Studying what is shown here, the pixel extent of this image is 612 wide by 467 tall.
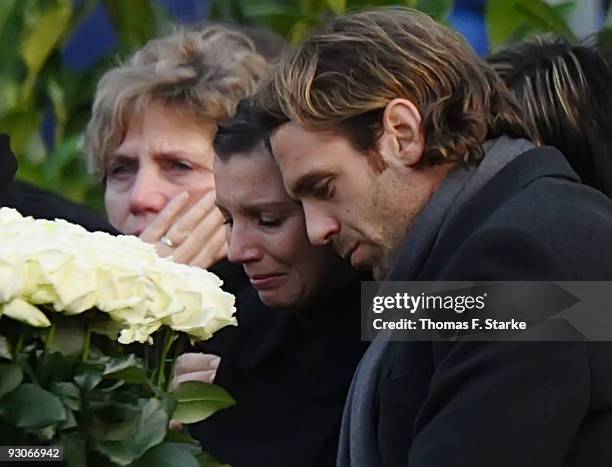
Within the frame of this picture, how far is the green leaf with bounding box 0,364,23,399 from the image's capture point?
162 cm

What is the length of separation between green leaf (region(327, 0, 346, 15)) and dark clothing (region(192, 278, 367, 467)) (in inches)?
61.8

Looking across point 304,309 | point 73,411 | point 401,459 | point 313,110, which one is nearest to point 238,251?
point 304,309

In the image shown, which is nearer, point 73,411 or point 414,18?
point 73,411

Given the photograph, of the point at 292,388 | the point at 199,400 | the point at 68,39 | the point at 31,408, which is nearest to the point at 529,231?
the point at 199,400

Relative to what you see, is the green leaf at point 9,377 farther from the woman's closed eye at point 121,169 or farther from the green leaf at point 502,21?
the green leaf at point 502,21

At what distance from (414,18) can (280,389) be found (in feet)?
2.30

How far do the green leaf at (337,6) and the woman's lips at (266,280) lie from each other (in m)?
1.70

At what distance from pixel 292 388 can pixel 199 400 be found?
0.79m

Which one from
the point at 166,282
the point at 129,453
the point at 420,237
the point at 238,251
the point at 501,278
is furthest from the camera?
the point at 238,251

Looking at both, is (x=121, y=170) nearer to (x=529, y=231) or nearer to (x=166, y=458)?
(x=529, y=231)

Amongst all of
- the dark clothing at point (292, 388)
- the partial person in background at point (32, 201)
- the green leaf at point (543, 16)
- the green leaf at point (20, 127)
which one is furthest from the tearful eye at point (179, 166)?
the green leaf at point (20, 127)

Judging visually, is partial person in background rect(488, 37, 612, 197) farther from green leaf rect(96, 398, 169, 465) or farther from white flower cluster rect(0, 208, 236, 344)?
green leaf rect(96, 398, 169, 465)

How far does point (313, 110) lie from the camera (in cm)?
221

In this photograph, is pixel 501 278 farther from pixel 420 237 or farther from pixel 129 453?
pixel 129 453
